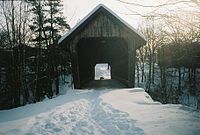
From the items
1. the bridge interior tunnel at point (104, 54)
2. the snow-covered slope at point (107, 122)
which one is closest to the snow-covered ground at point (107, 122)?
the snow-covered slope at point (107, 122)

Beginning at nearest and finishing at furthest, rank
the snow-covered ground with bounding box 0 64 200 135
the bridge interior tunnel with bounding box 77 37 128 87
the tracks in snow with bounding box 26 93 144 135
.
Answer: the snow-covered ground with bounding box 0 64 200 135 < the tracks in snow with bounding box 26 93 144 135 < the bridge interior tunnel with bounding box 77 37 128 87

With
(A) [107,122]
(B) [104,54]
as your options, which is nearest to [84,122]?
(A) [107,122]

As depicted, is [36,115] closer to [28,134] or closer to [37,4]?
[28,134]

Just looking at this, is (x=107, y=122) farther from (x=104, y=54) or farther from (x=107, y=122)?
(x=104, y=54)

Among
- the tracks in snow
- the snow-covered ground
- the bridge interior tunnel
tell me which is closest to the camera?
the snow-covered ground

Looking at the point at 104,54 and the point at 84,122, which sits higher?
the point at 104,54

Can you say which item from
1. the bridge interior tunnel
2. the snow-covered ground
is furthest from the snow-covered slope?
the bridge interior tunnel

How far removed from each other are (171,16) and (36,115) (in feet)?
14.6

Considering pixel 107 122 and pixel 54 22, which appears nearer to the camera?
pixel 107 122

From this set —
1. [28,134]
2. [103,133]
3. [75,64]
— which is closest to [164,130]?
[103,133]

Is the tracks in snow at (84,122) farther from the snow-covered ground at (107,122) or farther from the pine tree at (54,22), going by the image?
the pine tree at (54,22)

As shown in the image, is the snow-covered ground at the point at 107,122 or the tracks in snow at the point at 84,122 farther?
the tracks in snow at the point at 84,122

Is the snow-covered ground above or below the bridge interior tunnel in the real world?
below

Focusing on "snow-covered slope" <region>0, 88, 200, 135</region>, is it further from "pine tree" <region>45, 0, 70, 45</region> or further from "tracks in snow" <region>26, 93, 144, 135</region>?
"pine tree" <region>45, 0, 70, 45</region>
